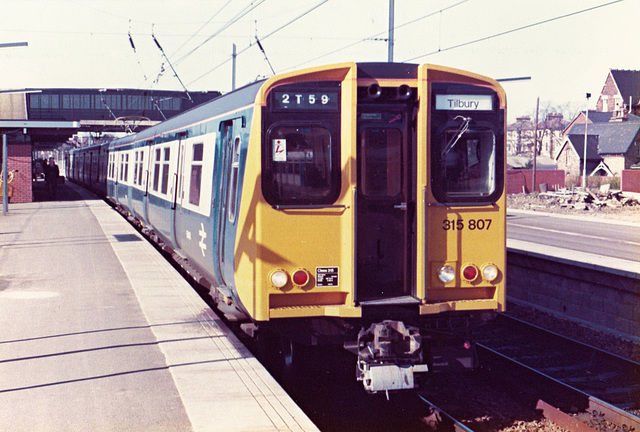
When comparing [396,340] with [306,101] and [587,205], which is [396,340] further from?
[587,205]

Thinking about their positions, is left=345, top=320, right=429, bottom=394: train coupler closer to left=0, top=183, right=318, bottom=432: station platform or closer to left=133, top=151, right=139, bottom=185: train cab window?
left=0, top=183, right=318, bottom=432: station platform

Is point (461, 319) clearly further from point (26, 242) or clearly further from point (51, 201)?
point (51, 201)

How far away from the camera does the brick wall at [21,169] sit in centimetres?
3337

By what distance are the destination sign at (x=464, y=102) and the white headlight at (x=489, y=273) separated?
160cm

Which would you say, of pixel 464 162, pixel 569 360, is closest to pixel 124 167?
pixel 569 360

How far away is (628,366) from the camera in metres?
10.1

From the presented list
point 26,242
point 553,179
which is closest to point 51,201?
point 26,242

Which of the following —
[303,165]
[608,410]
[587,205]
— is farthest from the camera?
[587,205]

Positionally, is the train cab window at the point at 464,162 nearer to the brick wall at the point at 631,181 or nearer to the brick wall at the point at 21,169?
the brick wall at the point at 21,169

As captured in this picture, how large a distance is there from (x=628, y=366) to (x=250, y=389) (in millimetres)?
5770

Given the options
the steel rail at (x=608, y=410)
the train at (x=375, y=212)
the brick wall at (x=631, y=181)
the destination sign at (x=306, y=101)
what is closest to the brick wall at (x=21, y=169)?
the train at (x=375, y=212)

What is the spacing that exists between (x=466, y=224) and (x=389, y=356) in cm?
157

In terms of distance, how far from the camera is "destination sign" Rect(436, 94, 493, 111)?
7422mm

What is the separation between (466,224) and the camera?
748 centimetres
